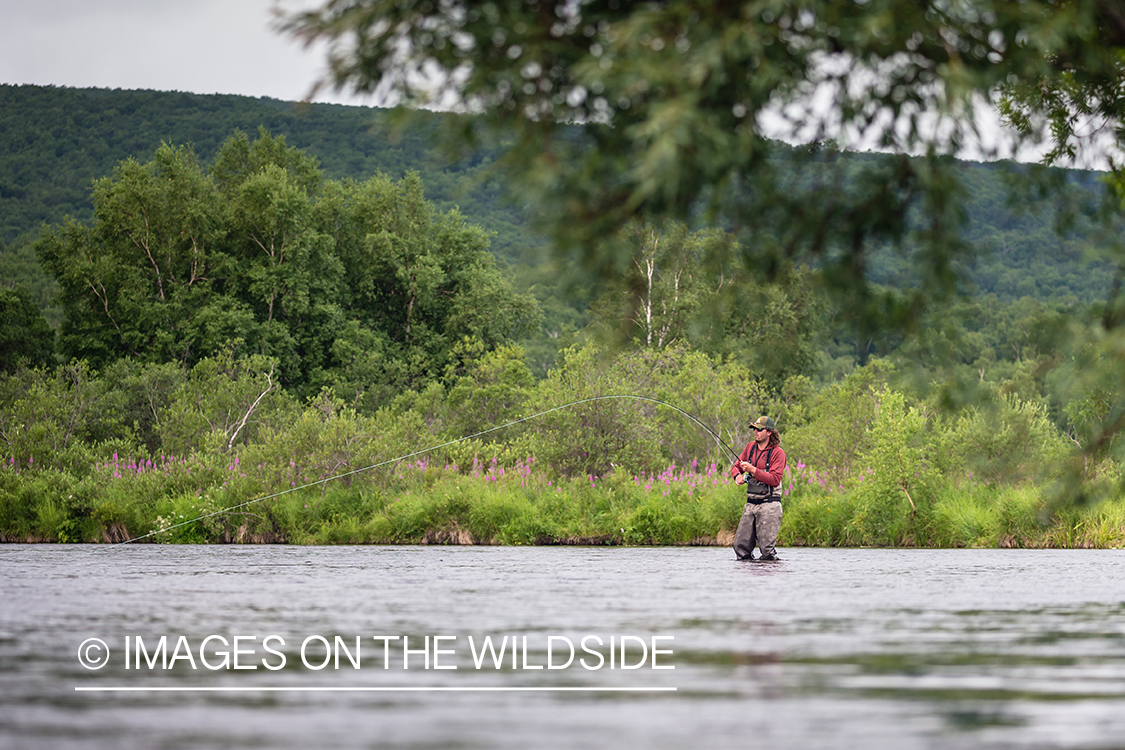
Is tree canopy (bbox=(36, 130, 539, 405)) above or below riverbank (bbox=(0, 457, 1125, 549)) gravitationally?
above

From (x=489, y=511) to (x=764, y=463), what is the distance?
622 cm

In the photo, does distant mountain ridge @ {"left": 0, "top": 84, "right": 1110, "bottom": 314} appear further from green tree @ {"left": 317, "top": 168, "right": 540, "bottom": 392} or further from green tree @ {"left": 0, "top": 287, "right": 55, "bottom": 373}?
green tree @ {"left": 0, "top": 287, "right": 55, "bottom": 373}

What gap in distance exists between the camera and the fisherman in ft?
49.1

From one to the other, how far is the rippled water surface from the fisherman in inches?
93.0

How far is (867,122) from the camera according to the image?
5969 mm

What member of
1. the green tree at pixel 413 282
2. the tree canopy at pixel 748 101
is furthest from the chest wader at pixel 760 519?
the green tree at pixel 413 282

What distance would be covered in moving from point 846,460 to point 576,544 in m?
6.49

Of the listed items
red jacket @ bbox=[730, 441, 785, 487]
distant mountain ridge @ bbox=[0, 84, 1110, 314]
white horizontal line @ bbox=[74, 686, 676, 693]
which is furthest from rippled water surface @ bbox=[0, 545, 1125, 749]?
distant mountain ridge @ bbox=[0, 84, 1110, 314]

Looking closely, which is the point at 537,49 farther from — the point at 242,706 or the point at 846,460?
the point at 846,460

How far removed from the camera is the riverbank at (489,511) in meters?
19.8

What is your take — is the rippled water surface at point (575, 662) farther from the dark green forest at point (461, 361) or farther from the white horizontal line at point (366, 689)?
the dark green forest at point (461, 361)

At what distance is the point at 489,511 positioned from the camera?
20172 millimetres

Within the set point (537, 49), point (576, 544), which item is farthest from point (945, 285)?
point (576, 544)

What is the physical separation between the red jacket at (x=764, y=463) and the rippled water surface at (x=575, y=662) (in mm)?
2282
